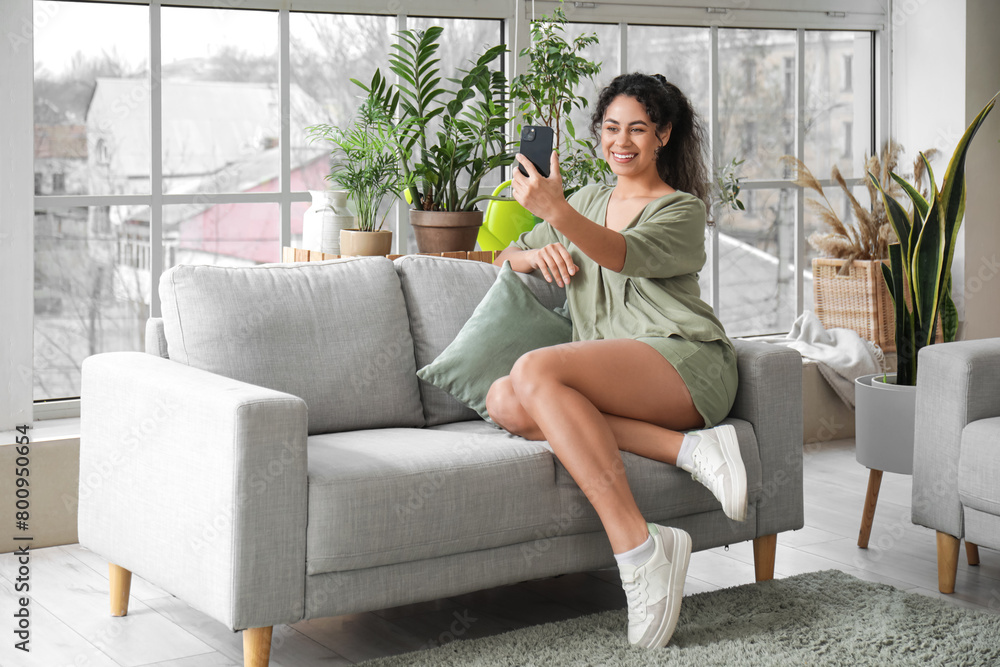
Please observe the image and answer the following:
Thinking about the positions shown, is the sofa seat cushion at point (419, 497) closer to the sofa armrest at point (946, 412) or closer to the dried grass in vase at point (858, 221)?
the sofa armrest at point (946, 412)

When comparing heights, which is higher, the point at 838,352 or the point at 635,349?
the point at 635,349

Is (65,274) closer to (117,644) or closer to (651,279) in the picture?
Result: (117,644)

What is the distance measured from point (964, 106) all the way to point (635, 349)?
2917 millimetres

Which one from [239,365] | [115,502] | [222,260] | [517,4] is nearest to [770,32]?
[517,4]

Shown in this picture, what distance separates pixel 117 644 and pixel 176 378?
2.04 feet

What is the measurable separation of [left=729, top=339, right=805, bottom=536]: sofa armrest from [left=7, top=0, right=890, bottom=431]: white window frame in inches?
65.1

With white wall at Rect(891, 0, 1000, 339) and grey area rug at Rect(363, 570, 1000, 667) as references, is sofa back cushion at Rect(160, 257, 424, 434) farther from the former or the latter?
white wall at Rect(891, 0, 1000, 339)

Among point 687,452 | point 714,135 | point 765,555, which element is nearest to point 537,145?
point 687,452

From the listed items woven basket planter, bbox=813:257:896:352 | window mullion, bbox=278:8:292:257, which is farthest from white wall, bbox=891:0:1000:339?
window mullion, bbox=278:8:292:257

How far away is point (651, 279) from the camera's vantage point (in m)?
2.70

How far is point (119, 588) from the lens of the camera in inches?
104

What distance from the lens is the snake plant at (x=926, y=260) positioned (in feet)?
10.3

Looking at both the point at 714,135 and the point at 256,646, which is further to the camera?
the point at 714,135

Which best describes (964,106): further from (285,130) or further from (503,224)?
(285,130)
